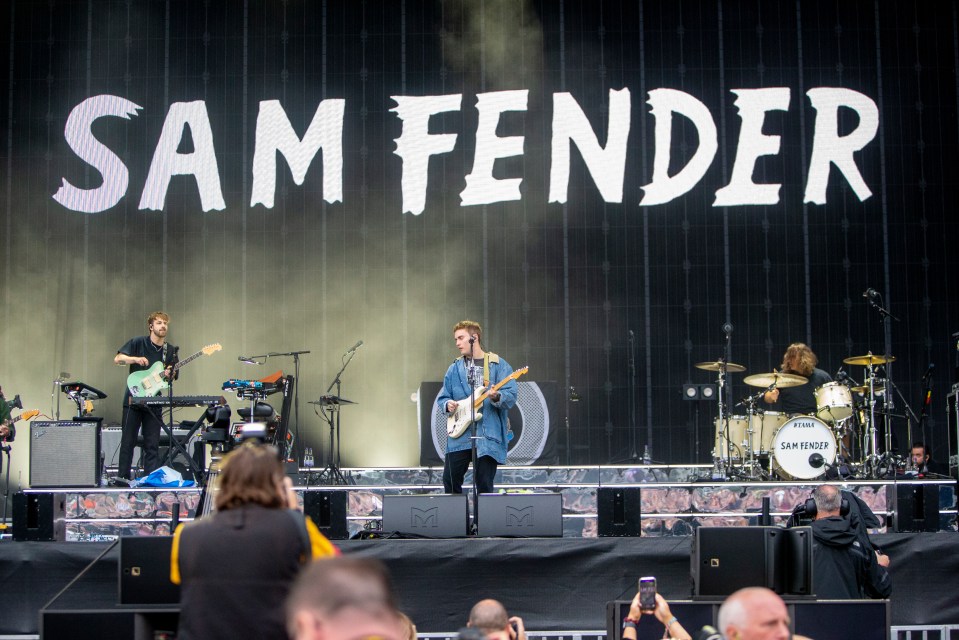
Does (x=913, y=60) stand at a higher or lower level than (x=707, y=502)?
higher

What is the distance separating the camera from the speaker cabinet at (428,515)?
28.3 feet

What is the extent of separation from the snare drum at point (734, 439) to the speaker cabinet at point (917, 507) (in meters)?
3.06

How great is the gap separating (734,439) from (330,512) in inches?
191

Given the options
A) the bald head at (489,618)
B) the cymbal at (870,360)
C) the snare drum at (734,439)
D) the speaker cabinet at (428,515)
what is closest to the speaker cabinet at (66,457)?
the speaker cabinet at (428,515)

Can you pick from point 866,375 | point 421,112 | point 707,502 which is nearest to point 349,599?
point 707,502

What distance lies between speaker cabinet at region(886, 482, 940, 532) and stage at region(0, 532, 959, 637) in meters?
0.26

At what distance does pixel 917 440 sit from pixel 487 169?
5.95 metres

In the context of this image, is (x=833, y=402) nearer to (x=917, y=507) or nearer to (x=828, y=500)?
(x=917, y=507)

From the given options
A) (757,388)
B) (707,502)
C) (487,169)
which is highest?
(487,169)

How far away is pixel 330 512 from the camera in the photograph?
29.9 feet

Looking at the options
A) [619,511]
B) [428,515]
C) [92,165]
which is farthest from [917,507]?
[92,165]

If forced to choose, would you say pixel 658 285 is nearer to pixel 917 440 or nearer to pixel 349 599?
pixel 917 440

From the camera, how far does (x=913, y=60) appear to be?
14.1 metres

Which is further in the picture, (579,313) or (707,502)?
(579,313)
